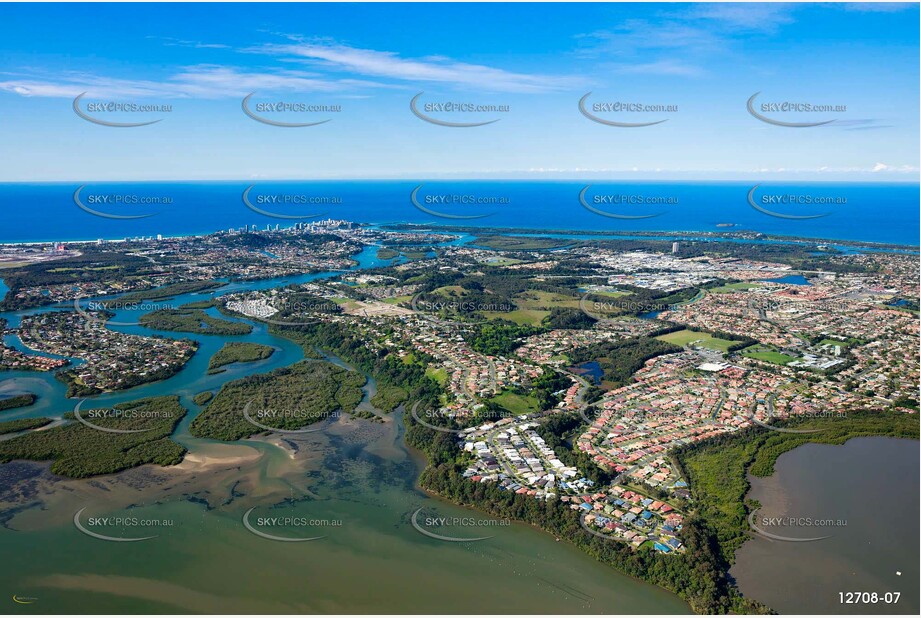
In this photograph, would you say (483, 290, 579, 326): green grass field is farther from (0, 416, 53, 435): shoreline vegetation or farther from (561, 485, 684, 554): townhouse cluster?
(0, 416, 53, 435): shoreline vegetation

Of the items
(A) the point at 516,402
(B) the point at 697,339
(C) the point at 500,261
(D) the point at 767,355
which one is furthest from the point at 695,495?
(C) the point at 500,261

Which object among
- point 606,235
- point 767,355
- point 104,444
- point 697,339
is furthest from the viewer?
point 606,235

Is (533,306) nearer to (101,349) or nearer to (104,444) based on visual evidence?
(101,349)

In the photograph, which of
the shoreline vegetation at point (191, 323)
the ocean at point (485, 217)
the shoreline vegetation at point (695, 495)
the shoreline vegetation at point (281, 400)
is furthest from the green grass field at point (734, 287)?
the shoreline vegetation at point (191, 323)

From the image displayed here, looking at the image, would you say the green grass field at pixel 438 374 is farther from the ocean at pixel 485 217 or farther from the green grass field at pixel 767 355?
the ocean at pixel 485 217

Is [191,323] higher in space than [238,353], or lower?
higher

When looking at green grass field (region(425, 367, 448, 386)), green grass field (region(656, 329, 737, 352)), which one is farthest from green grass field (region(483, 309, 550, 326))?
green grass field (region(425, 367, 448, 386))

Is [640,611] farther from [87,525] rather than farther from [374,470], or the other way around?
[87,525]

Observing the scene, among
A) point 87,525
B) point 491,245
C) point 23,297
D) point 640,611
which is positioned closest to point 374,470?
point 87,525
